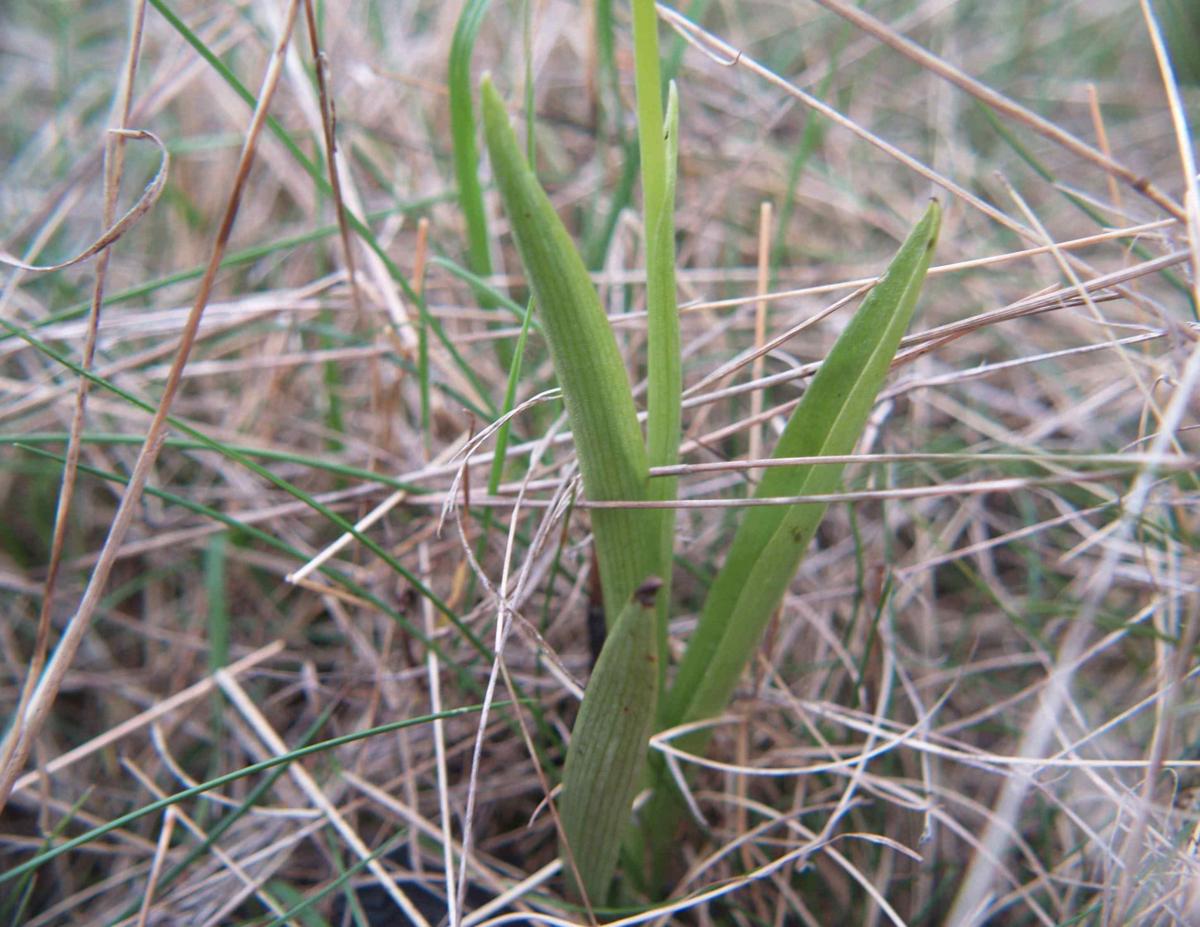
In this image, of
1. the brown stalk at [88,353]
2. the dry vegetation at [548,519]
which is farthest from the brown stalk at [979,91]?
the brown stalk at [88,353]

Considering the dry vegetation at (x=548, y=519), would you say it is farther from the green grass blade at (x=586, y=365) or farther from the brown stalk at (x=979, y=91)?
the green grass blade at (x=586, y=365)

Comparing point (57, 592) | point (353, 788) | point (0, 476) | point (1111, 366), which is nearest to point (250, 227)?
Result: point (0, 476)

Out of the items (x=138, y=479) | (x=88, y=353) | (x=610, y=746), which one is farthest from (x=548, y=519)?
(x=88, y=353)

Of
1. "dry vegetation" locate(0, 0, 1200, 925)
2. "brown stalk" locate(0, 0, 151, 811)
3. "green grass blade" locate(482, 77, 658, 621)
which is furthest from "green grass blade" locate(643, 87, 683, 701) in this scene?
"brown stalk" locate(0, 0, 151, 811)

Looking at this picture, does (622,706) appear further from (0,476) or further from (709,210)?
(0,476)

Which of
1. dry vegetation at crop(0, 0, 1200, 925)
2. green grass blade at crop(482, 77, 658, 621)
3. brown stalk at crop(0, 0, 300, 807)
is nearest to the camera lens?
green grass blade at crop(482, 77, 658, 621)

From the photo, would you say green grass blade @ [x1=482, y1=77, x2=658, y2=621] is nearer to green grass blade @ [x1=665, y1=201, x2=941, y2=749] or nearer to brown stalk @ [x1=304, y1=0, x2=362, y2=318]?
green grass blade @ [x1=665, y1=201, x2=941, y2=749]
